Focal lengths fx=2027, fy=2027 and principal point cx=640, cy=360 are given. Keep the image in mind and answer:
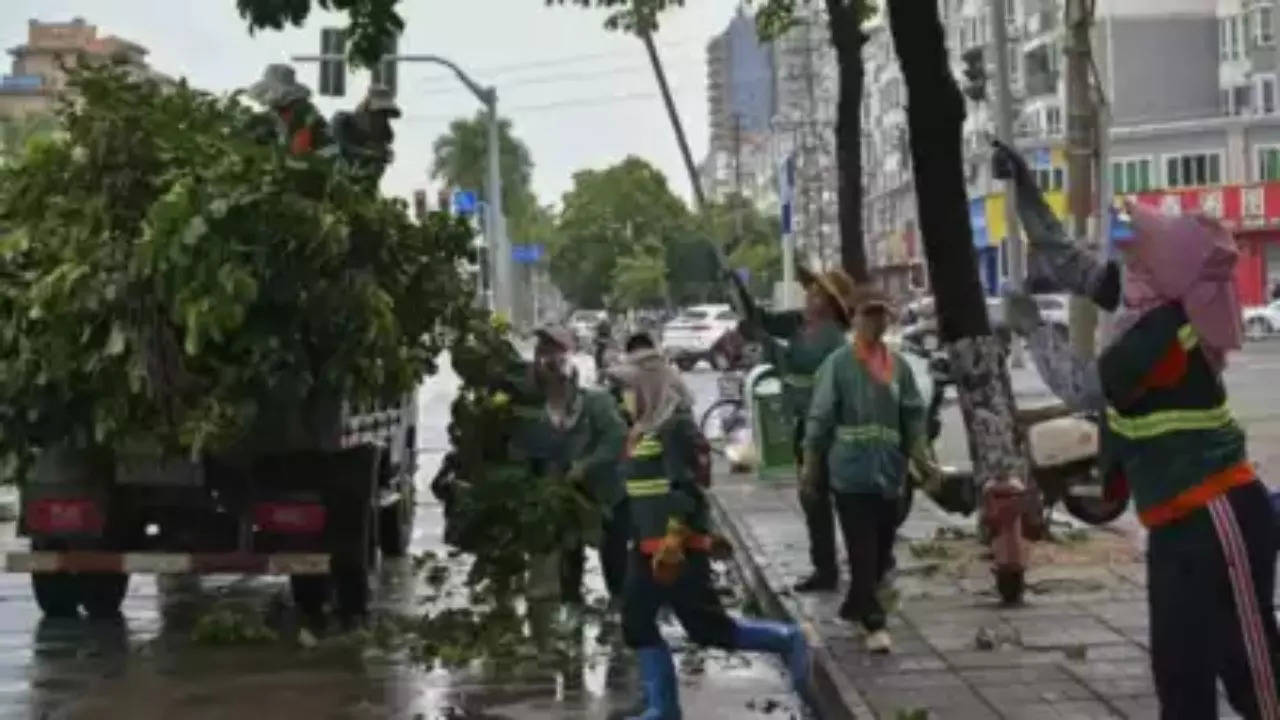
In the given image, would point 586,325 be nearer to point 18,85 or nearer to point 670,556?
point 670,556

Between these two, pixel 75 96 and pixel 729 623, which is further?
pixel 75 96

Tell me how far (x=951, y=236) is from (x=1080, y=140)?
553 centimetres

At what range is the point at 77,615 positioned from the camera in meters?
11.7

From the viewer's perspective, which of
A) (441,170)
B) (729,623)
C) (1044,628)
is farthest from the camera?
(441,170)

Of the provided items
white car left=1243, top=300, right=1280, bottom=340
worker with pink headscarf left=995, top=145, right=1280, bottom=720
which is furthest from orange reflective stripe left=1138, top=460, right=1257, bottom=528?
white car left=1243, top=300, right=1280, bottom=340

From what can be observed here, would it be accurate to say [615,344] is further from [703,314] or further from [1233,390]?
[703,314]

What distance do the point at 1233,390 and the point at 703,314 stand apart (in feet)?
83.3

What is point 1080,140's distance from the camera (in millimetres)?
16906

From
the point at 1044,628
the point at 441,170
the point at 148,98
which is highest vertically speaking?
the point at 441,170

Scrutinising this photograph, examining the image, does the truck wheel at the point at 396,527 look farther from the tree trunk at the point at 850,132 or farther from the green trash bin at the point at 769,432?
the tree trunk at the point at 850,132

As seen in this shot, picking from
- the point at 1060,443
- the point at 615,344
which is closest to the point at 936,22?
the point at 1060,443

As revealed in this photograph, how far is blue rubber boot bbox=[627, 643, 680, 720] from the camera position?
26.5 feet

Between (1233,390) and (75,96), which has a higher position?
(75,96)

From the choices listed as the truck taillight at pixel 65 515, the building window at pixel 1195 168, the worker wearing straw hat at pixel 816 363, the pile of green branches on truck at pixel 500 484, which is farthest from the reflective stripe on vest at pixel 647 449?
the building window at pixel 1195 168
